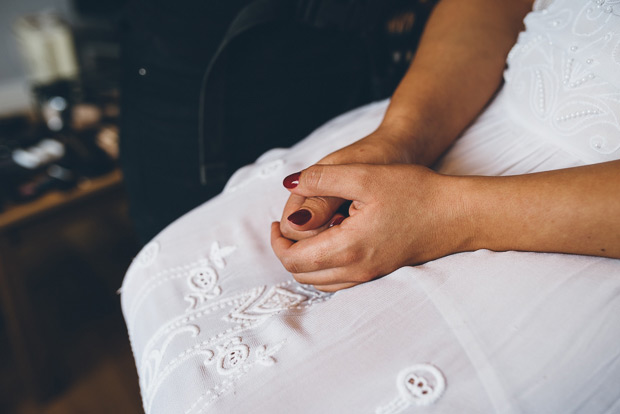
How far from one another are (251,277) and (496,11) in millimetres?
556

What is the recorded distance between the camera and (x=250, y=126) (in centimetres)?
84

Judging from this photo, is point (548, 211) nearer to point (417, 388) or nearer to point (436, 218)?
point (436, 218)

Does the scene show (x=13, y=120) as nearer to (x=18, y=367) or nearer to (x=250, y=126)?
(x=18, y=367)

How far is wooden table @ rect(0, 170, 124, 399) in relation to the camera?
118cm

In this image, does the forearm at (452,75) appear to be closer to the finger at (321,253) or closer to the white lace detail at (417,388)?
the finger at (321,253)

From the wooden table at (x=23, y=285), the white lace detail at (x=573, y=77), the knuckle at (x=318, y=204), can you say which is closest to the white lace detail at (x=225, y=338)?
the knuckle at (x=318, y=204)

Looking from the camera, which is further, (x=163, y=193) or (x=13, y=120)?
(x=13, y=120)

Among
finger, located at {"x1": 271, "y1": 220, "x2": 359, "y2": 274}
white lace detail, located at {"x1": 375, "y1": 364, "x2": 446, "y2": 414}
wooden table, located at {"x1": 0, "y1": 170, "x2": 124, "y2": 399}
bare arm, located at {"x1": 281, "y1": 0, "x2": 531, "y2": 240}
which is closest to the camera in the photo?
white lace detail, located at {"x1": 375, "y1": 364, "x2": 446, "y2": 414}

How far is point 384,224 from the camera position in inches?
18.1

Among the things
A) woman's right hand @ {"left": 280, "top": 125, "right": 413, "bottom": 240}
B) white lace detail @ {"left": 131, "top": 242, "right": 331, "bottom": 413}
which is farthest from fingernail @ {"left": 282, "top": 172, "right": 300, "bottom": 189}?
white lace detail @ {"left": 131, "top": 242, "right": 331, "bottom": 413}

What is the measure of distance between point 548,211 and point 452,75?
289 millimetres

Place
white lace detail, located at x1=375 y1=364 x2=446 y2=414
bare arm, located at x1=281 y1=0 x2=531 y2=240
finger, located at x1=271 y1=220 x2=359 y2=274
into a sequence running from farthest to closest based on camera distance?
1. bare arm, located at x1=281 y1=0 x2=531 y2=240
2. finger, located at x1=271 y1=220 x2=359 y2=274
3. white lace detail, located at x1=375 y1=364 x2=446 y2=414

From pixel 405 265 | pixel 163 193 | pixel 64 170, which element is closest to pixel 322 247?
pixel 405 265

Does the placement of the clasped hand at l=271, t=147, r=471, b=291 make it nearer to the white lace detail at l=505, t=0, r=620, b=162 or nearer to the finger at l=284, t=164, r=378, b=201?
the finger at l=284, t=164, r=378, b=201
